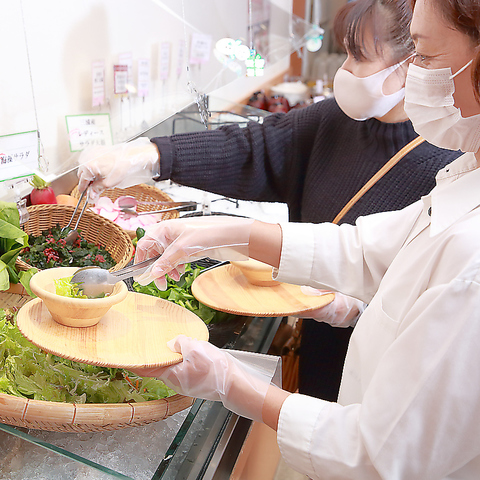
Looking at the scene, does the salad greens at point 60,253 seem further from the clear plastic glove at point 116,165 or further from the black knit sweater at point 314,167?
the black knit sweater at point 314,167

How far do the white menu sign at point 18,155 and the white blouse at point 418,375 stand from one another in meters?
0.93

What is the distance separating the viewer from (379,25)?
1.26 m

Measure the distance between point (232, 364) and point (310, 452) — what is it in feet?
0.67

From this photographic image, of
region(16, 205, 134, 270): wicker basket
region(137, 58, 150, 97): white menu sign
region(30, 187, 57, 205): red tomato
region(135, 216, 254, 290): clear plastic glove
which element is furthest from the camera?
region(137, 58, 150, 97): white menu sign

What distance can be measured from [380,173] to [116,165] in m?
0.75

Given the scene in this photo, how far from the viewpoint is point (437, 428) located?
0.65m

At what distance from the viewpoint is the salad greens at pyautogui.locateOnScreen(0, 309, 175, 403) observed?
882mm

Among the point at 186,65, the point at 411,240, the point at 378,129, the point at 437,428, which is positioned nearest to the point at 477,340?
the point at 437,428

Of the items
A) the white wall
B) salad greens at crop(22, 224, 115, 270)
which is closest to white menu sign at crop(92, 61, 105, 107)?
the white wall

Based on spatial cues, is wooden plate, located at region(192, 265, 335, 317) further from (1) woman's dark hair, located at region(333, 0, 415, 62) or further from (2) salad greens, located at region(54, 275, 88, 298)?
(1) woman's dark hair, located at region(333, 0, 415, 62)

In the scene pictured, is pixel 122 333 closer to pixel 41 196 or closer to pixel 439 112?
pixel 439 112

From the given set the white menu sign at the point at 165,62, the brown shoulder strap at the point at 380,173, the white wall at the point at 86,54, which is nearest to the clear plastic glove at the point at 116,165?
the white wall at the point at 86,54

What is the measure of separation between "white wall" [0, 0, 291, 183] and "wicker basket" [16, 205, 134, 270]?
0.13 m

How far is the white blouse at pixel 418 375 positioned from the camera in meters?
0.64
